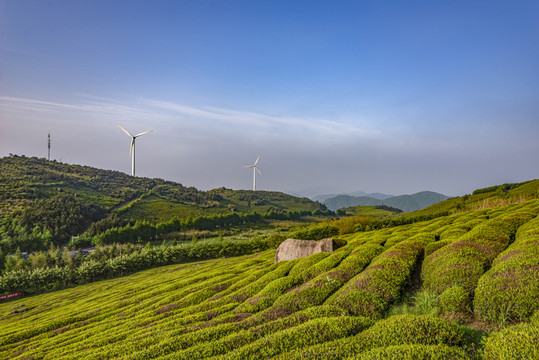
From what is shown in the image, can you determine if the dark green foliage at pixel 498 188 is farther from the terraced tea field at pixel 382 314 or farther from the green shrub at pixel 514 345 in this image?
the green shrub at pixel 514 345

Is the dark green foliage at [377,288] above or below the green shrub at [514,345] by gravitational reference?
below

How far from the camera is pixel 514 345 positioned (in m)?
7.40

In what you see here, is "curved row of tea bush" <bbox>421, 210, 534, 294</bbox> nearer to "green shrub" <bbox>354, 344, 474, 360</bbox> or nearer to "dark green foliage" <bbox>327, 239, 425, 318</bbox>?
"dark green foliage" <bbox>327, 239, 425, 318</bbox>

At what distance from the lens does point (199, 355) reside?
11.2 meters

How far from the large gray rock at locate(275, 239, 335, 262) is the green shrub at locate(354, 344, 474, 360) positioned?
930 inches

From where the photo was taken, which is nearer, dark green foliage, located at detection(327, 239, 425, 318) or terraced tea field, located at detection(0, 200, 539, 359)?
terraced tea field, located at detection(0, 200, 539, 359)

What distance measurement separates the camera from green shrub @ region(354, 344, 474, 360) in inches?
303

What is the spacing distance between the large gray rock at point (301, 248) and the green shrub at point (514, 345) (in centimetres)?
2362

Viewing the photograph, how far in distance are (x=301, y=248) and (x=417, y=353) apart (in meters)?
27.7

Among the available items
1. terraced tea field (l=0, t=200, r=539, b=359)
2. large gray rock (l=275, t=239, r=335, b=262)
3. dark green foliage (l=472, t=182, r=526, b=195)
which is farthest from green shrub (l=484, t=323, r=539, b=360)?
dark green foliage (l=472, t=182, r=526, b=195)

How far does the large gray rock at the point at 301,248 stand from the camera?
32.3m

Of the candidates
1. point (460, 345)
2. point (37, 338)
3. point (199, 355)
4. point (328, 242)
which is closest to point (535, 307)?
point (460, 345)

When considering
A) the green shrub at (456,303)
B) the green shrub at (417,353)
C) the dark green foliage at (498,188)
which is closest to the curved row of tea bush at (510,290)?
the green shrub at (456,303)

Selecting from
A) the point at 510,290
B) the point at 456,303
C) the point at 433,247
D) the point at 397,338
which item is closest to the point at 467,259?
the point at 433,247
